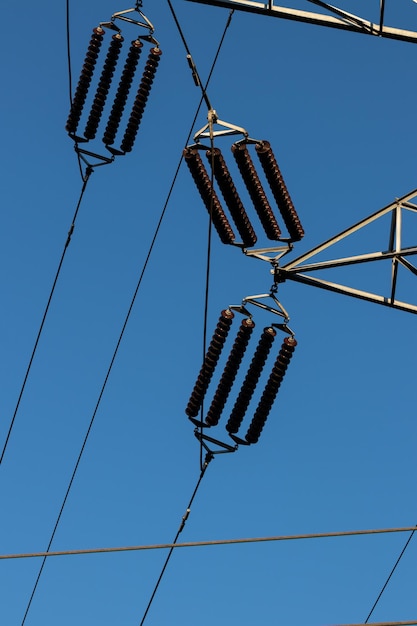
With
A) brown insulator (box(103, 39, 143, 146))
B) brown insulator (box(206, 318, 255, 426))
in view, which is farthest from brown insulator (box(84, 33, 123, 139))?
brown insulator (box(206, 318, 255, 426))

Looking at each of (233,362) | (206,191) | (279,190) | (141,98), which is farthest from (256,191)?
(141,98)

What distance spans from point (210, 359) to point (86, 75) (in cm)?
547

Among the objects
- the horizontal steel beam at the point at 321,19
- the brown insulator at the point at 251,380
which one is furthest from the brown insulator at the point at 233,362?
the horizontal steel beam at the point at 321,19

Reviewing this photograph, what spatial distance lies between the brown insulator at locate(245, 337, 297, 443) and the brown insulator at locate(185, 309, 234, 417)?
83cm

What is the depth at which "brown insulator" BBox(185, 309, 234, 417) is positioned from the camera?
61.4 feet

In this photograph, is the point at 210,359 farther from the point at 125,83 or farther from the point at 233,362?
the point at 125,83

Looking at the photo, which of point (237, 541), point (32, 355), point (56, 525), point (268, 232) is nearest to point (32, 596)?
point (56, 525)

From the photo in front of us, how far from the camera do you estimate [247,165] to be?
18250mm

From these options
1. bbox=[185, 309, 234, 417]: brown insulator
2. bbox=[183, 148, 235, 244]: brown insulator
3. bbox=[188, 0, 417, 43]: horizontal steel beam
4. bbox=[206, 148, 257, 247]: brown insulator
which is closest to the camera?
bbox=[188, 0, 417, 43]: horizontal steel beam

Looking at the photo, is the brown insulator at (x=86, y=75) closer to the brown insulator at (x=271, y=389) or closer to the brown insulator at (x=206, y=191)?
the brown insulator at (x=206, y=191)

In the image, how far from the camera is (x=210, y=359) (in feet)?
61.5

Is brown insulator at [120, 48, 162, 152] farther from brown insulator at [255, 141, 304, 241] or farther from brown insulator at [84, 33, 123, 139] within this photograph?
brown insulator at [255, 141, 304, 241]

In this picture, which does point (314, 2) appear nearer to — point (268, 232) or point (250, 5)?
point (250, 5)

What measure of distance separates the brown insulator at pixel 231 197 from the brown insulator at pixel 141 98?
324cm
